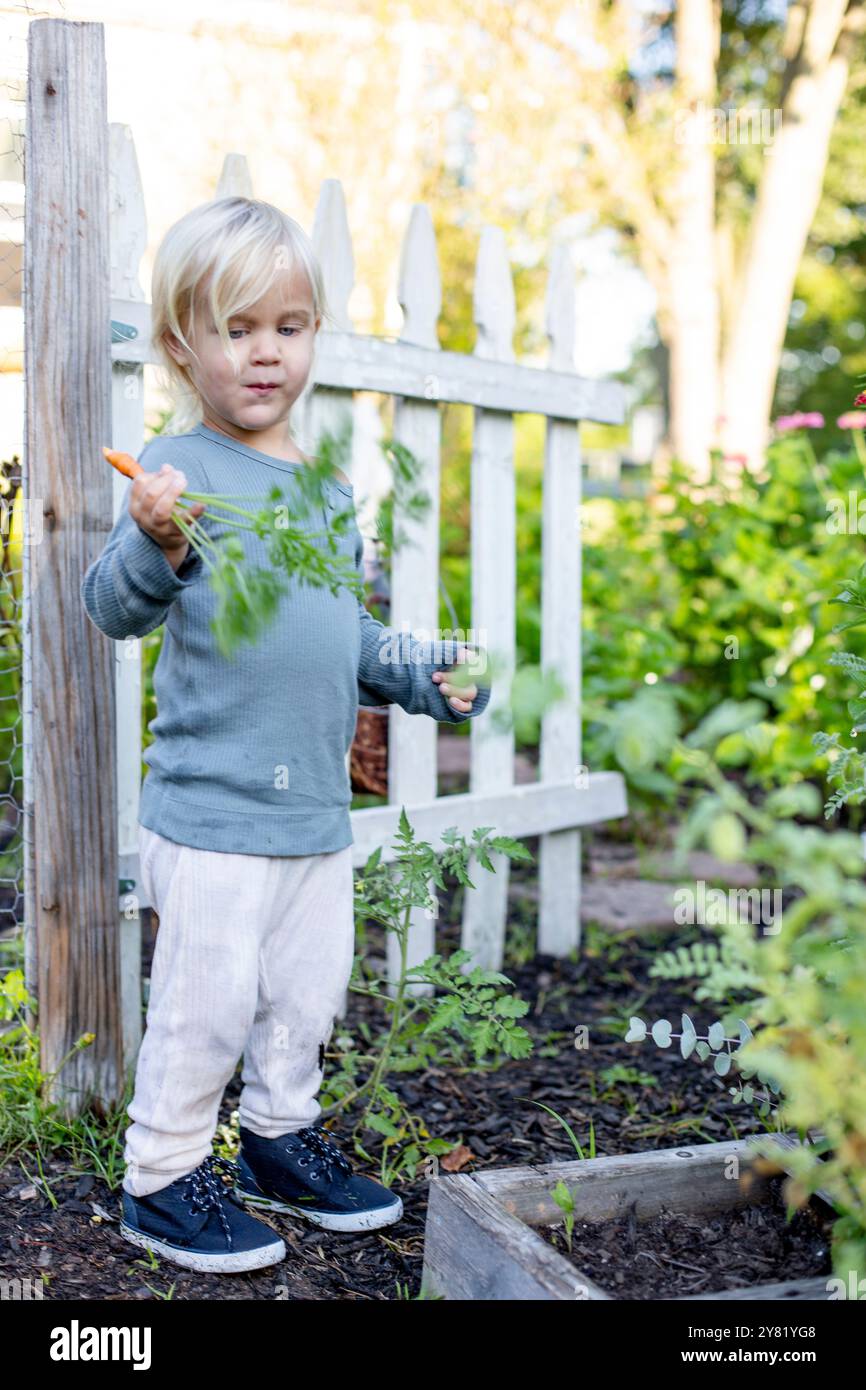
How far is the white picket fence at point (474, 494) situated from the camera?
243cm

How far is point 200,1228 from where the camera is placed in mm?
1853

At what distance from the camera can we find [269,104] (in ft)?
22.7

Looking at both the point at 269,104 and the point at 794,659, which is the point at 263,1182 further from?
the point at 269,104

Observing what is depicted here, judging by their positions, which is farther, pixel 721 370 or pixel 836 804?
pixel 721 370

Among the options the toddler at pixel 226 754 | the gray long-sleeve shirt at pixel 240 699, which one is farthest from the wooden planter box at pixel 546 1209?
the gray long-sleeve shirt at pixel 240 699

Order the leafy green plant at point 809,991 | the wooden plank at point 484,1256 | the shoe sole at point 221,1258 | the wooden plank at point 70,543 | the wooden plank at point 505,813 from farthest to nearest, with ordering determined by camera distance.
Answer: the wooden plank at point 505,813
the wooden plank at point 70,543
the shoe sole at point 221,1258
the wooden plank at point 484,1256
the leafy green plant at point 809,991

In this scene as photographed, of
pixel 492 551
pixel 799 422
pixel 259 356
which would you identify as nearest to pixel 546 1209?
pixel 259 356

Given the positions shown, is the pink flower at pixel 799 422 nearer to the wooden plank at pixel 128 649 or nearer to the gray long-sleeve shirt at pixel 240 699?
the wooden plank at pixel 128 649

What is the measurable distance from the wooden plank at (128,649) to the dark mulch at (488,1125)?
0.31m

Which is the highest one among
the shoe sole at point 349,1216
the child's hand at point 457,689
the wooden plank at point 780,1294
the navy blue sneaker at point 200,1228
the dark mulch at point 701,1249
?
the child's hand at point 457,689

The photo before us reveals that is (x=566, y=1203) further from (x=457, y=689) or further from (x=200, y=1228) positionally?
(x=457, y=689)

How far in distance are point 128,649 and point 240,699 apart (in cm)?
64

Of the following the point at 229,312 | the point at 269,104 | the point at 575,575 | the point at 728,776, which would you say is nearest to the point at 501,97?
the point at 269,104
